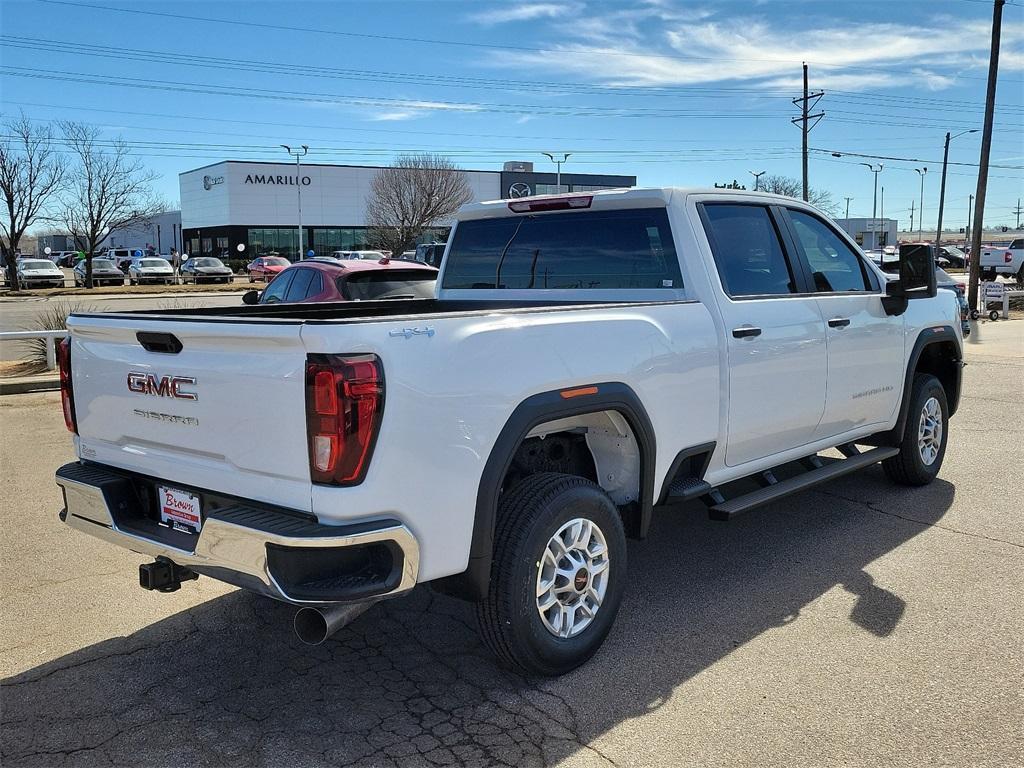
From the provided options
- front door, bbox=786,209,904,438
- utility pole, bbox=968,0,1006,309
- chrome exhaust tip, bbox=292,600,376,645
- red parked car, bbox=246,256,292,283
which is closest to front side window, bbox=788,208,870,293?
front door, bbox=786,209,904,438

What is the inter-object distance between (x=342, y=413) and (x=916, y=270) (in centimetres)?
410

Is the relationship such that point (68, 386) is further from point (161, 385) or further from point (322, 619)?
point (322, 619)

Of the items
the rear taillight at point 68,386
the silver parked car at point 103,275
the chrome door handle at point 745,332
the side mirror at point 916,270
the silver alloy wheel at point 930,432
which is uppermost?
the side mirror at point 916,270

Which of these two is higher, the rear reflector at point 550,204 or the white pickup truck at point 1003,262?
the rear reflector at point 550,204

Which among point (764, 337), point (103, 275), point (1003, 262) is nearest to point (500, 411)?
point (764, 337)

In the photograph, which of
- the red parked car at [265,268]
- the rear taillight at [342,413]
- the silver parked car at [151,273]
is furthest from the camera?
the silver parked car at [151,273]

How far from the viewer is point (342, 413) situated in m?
2.86

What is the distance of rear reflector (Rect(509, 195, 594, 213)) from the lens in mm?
4852

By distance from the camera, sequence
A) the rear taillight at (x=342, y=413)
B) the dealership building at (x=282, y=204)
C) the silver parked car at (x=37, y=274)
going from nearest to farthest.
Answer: the rear taillight at (x=342, y=413) → the silver parked car at (x=37, y=274) → the dealership building at (x=282, y=204)

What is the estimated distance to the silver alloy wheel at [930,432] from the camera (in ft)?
20.9

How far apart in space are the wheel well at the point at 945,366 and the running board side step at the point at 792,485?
101 centimetres

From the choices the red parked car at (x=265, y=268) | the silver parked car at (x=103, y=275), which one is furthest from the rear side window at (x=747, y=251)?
the silver parked car at (x=103, y=275)

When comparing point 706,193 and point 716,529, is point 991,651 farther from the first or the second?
point 706,193

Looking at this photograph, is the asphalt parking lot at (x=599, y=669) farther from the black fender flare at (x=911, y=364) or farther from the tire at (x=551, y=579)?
the black fender flare at (x=911, y=364)
